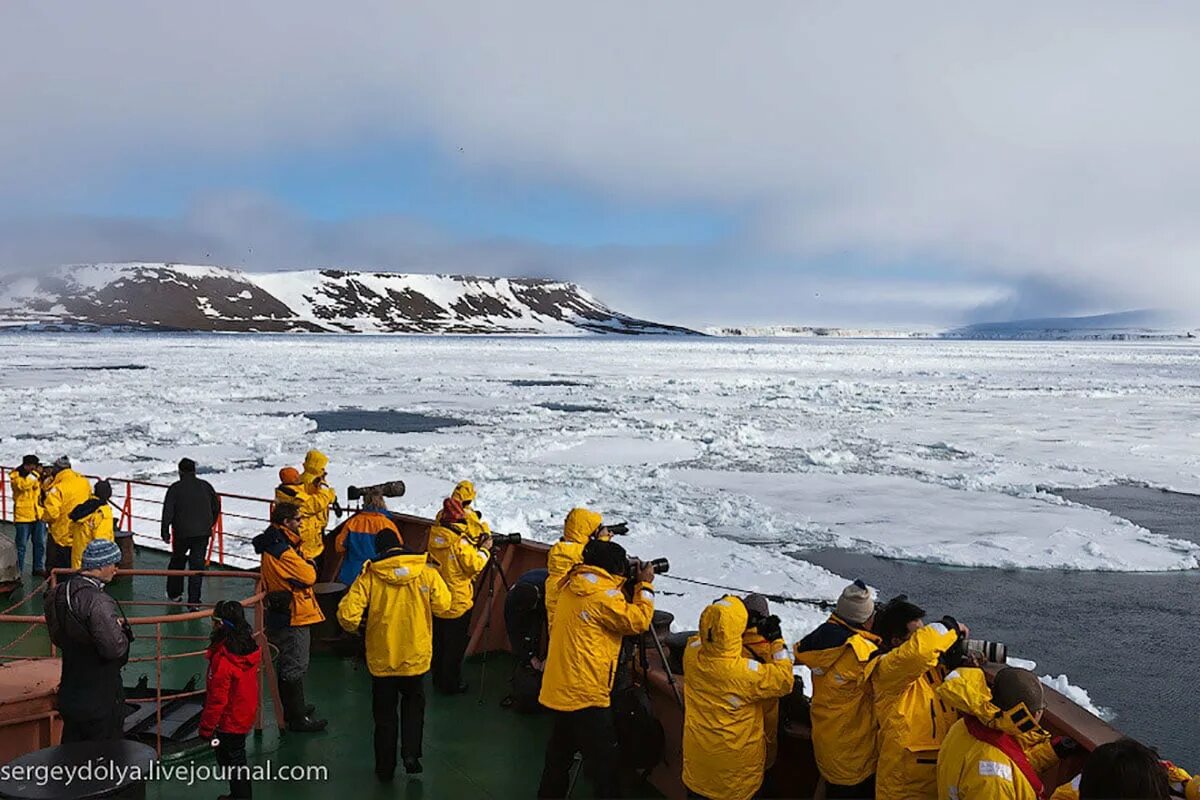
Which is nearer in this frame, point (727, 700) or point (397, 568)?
point (727, 700)

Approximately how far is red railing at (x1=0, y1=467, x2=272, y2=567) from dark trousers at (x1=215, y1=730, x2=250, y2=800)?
491 cm

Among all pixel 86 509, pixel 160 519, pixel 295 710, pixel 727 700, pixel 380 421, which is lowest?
pixel 380 421

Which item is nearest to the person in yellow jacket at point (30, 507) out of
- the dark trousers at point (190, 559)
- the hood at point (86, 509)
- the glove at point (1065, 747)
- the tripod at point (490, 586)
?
the dark trousers at point (190, 559)

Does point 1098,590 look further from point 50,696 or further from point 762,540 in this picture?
point 50,696

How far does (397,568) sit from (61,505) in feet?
14.4

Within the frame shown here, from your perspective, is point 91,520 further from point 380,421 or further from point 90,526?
point 380,421

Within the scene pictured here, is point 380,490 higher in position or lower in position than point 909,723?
higher

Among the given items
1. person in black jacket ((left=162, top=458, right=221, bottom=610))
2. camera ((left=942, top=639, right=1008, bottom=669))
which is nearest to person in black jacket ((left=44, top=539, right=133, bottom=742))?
camera ((left=942, top=639, right=1008, bottom=669))

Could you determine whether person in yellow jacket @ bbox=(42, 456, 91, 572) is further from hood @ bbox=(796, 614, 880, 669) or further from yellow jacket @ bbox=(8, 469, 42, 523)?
hood @ bbox=(796, 614, 880, 669)

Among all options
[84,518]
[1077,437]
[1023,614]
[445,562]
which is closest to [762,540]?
[1023,614]

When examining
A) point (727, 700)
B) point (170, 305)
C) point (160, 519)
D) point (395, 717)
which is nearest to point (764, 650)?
point (727, 700)

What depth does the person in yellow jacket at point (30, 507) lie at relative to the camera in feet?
24.9

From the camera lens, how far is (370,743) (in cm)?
469

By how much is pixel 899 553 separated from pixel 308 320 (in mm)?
180574
